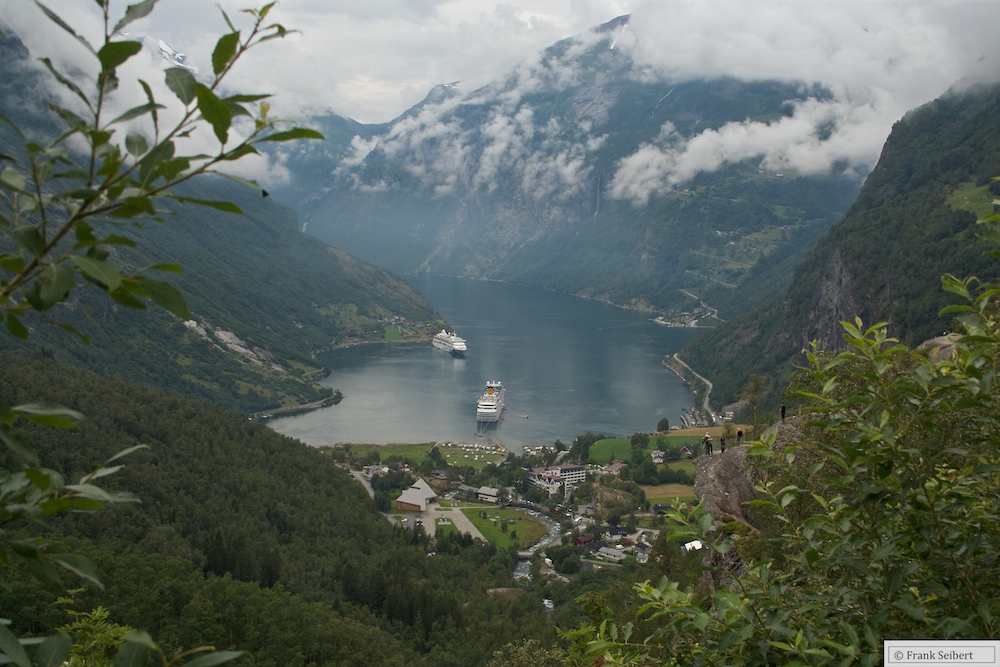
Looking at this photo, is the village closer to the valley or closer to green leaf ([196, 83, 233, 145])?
the valley

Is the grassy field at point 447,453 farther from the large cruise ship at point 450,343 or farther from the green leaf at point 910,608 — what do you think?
the green leaf at point 910,608

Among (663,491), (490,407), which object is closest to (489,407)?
(490,407)

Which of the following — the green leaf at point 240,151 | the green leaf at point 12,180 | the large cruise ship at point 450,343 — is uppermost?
the large cruise ship at point 450,343

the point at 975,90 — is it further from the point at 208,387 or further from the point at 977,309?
the point at 977,309

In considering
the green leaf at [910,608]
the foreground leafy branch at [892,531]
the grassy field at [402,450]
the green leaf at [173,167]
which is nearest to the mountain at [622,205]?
the grassy field at [402,450]

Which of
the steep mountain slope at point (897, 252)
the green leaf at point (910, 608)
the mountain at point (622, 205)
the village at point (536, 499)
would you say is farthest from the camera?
the mountain at point (622, 205)

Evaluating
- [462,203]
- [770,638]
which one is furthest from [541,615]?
[462,203]

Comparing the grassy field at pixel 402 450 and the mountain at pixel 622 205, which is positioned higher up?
the mountain at pixel 622 205
